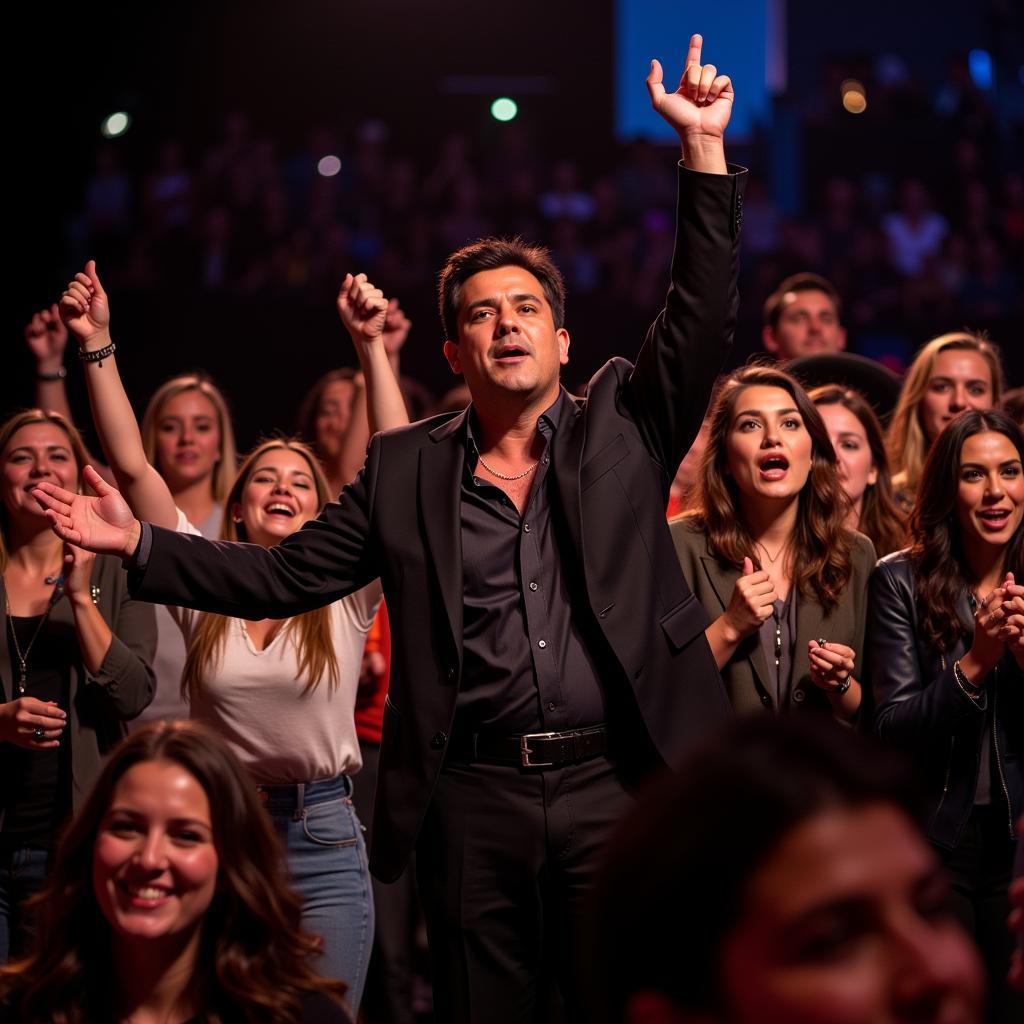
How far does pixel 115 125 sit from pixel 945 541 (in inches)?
258

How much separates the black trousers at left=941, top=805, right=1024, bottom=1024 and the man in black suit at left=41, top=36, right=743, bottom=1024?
2.36 feet

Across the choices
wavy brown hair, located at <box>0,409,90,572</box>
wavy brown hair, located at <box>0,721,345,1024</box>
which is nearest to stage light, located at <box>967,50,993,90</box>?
wavy brown hair, located at <box>0,409,90,572</box>

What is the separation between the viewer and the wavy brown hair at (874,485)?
154 inches

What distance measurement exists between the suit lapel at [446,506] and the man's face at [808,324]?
245cm

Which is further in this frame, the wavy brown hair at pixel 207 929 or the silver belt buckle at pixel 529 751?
the silver belt buckle at pixel 529 751

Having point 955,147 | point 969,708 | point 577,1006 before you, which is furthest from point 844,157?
point 577,1006

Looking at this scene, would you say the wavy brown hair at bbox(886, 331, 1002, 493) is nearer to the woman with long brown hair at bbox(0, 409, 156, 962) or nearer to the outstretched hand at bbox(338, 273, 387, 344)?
the outstretched hand at bbox(338, 273, 387, 344)

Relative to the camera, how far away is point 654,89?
2521 mm

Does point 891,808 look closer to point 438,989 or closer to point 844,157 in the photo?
point 438,989

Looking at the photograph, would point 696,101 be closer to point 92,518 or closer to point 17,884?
point 92,518

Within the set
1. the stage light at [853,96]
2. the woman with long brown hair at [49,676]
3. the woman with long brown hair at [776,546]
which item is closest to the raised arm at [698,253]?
the woman with long brown hair at [776,546]

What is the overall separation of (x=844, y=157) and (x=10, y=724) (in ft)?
23.0

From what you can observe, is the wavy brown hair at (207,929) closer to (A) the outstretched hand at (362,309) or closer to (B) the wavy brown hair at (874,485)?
(A) the outstretched hand at (362,309)

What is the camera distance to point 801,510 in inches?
130
